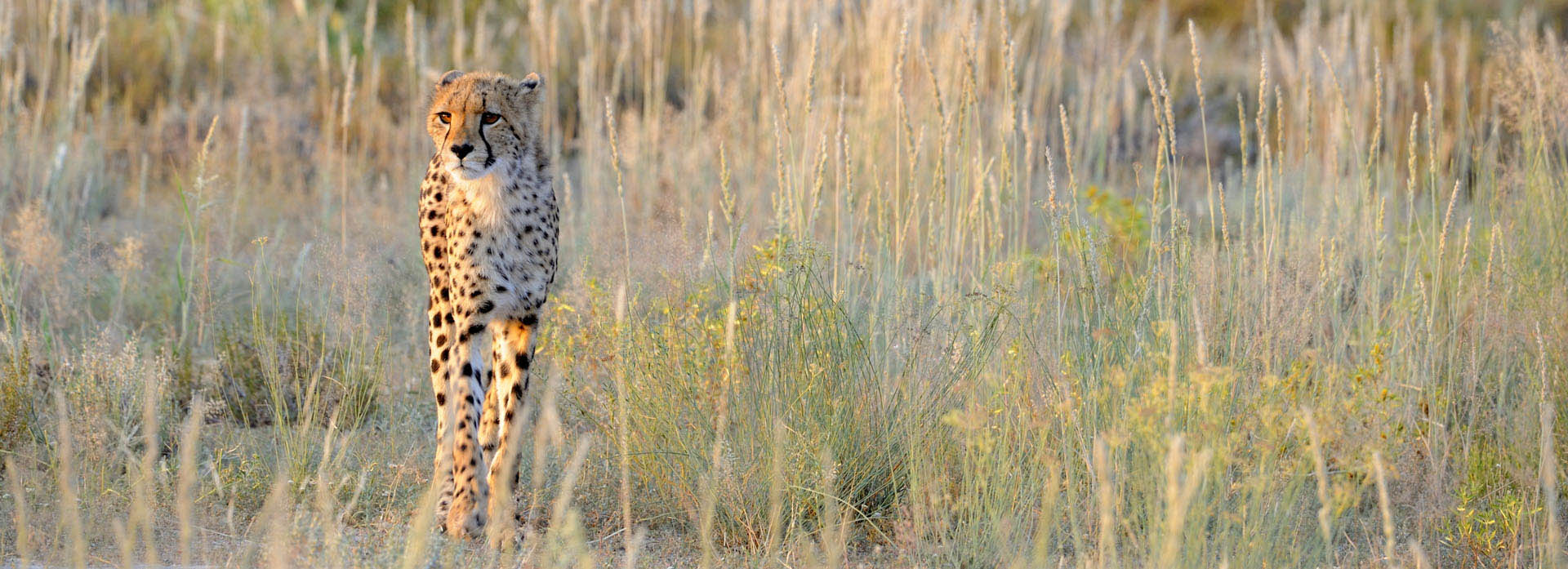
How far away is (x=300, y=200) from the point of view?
6.42 metres

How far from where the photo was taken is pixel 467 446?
3.22 metres

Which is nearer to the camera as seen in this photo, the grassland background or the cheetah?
the grassland background

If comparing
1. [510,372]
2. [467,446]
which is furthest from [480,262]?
[467,446]

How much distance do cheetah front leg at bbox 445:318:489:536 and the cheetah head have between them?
0.38 meters

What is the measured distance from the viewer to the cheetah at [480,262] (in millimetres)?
3180

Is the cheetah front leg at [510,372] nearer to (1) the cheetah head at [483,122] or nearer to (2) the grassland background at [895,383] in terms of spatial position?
(2) the grassland background at [895,383]

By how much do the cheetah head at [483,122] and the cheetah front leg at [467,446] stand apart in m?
0.38

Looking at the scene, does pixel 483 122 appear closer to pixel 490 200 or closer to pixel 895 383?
pixel 490 200

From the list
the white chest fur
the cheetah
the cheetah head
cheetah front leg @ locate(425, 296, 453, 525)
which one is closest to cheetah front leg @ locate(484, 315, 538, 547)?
the cheetah

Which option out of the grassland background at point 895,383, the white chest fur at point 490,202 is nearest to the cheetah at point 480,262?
the white chest fur at point 490,202

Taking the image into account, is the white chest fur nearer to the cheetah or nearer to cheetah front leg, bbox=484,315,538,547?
the cheetah

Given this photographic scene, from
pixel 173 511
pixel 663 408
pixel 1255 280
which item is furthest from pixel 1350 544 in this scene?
pixel 173 511

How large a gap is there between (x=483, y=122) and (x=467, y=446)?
0.73 metres

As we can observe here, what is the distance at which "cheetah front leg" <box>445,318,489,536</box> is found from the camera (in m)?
3.20
